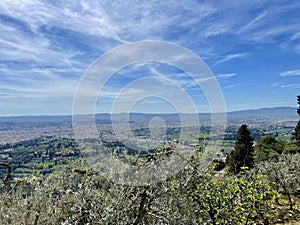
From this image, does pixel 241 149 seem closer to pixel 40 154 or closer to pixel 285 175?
pixel 285 175

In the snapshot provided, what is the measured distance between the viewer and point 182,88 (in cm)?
719

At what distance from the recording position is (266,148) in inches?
1355

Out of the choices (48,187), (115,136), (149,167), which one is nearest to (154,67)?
(115,136)

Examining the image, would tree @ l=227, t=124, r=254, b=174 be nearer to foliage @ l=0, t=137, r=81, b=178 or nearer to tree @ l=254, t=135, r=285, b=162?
tree @ l=254, t=135, r=285, b=162

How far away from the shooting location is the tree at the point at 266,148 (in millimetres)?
31797

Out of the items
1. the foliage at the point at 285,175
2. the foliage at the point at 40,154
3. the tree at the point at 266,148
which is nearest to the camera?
the foliage at the point at 40,154

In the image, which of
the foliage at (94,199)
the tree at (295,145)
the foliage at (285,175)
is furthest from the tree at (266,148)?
the foliage at (94,199)

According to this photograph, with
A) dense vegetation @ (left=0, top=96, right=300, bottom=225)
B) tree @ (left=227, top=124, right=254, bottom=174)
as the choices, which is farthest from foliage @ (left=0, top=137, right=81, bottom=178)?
tree @ (left=227, top=124, right=254, bottom=174)

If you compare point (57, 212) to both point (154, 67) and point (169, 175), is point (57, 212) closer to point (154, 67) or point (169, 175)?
point (169, 175)

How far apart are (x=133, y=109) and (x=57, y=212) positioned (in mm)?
3749

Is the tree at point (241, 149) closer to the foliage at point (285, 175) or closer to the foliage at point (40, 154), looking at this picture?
the foliage at point (285, 175)

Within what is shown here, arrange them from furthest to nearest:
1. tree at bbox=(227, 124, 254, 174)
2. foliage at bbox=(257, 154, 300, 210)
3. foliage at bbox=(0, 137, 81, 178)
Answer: tree at bbox=(227, 124, 254, 174) < foliage at bbox=(257, 154, 300, 210) < foliage at bbox=(0, 137, 81, 178)

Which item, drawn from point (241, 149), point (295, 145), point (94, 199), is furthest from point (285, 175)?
point (94, 199)

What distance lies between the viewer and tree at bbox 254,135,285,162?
104 feet
